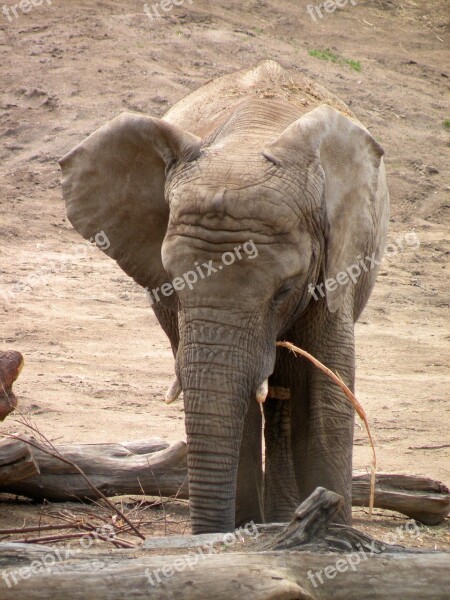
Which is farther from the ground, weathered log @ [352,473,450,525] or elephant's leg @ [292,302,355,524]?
elephant's leg @ [292,302,355,524]

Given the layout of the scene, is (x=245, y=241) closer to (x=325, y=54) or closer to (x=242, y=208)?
(x=242, y=208)

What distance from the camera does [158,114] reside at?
13.4 m

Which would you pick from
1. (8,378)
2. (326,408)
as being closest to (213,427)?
(326,408)

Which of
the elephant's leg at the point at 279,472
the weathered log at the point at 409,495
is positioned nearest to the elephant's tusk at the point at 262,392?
the elephant's leg at the point at 279,472

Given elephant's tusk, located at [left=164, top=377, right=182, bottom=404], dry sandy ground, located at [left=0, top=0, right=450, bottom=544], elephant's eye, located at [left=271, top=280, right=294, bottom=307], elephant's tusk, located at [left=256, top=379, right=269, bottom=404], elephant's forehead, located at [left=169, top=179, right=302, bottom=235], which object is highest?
elephant's forehead, located at [left=169, top=179, right=302, bottom=235]

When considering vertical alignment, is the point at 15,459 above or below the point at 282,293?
below

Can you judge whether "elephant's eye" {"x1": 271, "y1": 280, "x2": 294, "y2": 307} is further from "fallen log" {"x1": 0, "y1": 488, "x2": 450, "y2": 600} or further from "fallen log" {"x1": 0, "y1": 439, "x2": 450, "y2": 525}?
"fallen log" {"x1": 0, "y1": 439, "x2": 450, "y2": 525}

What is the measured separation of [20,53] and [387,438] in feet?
27.6

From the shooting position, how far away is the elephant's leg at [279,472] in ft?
19.5

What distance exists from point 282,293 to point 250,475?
1411 millimetres

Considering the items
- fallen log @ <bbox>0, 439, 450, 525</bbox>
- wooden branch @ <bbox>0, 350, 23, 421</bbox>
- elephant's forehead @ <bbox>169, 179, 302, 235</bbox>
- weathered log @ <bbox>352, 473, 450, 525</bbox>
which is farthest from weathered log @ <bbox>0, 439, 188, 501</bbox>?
elephant's forehead @ <bbox>169, 179, 302, 235</bbox>

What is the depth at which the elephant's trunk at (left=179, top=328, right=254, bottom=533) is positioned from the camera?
436 cm

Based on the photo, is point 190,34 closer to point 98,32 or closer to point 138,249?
point 98,32

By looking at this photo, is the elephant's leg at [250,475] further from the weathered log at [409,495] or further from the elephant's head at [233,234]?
the elephant's head at [233,234]
